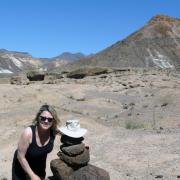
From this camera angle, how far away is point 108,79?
47.4m

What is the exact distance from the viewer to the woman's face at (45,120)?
16.9 feet

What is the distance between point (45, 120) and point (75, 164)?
7.05ft

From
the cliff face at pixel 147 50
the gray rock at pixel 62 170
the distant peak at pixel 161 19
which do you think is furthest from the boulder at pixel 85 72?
the gray rock at pixel 62 170

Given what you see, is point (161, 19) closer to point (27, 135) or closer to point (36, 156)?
point (36, 156)

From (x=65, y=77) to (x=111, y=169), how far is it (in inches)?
1707

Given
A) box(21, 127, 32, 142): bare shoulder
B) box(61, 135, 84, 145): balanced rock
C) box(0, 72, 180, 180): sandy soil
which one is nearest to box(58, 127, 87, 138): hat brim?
box(61, 135, 84, 145): balanced rock

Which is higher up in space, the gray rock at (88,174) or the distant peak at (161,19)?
the distant peak at (161,19)

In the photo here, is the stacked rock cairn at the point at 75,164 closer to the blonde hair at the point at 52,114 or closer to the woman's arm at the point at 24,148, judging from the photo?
the blonde hair at the point at 52,114

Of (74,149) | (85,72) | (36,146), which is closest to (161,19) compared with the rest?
(85,72)

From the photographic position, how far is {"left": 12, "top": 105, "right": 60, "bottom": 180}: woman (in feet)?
16.5

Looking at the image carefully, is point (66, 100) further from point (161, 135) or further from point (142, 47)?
point (142, 47)

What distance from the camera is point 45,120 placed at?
17.0 feet

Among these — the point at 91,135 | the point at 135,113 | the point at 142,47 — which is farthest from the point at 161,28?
the point at 91,135

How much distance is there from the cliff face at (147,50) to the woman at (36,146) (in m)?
68.0
